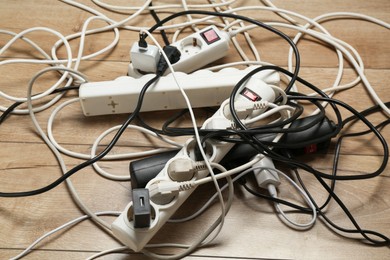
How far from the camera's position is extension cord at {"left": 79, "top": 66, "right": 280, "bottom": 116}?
2.72ft

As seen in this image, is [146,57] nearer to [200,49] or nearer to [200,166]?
[200,49]

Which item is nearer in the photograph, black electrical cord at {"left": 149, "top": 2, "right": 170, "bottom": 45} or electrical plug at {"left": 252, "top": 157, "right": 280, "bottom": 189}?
electrical plug at {"left": 252, "top": 157, "right": 280, "bottom": 189}

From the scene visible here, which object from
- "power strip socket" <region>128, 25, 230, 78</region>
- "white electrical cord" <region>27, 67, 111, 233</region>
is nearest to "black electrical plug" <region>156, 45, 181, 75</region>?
"power strip socket" <region>128, 25, 230, 78</region>

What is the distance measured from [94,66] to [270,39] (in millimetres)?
412

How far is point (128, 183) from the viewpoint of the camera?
801 millimetres

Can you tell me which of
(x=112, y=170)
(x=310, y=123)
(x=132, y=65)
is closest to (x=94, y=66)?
(x=132, y=65)

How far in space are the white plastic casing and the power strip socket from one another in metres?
0.03

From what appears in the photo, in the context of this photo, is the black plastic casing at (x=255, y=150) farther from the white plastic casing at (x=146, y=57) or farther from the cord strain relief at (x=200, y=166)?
the white plastic casing at (x=146, y=57)

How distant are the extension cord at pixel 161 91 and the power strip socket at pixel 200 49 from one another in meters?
0.05

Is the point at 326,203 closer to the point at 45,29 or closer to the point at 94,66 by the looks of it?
the point at 94,66

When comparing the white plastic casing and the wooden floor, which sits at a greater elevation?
the white plastic casing

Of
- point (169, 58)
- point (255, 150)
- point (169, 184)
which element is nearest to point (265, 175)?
point (255, 150)

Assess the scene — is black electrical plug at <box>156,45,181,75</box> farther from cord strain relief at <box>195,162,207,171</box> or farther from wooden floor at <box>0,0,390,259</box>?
cord strain relief at <box>195,162,207,171</box>

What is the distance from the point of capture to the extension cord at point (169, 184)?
25.8 inches
